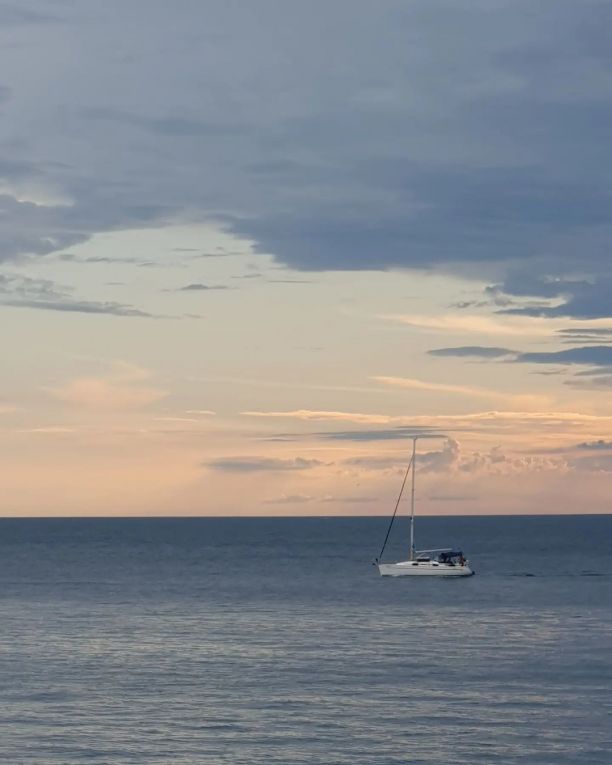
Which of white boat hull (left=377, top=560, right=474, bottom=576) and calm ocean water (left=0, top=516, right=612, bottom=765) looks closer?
calm ocean water (left=0, top=516, right=612, bottom=765)

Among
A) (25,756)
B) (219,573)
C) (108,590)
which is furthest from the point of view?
(219,573)

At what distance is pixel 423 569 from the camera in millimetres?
173750

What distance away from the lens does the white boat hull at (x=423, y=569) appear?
174m

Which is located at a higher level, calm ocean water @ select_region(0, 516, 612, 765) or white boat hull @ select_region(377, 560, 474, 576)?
white boat hull @ select_region(377, 560, 474, 576)

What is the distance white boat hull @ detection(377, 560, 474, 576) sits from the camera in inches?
6840

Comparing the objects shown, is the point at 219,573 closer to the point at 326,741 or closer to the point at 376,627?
the point at 376,627

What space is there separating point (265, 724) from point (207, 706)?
21.9ft

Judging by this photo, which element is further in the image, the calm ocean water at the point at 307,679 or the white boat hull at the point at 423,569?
the white boat hull at the point at 423,569

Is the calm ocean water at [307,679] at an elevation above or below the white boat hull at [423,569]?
below

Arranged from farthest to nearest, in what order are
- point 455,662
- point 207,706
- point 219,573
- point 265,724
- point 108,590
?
point 219,573 < point 108,590 < point 455,662 < point 207,706 < point 265,724

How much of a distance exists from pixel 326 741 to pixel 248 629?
45.9m

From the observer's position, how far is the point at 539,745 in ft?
218

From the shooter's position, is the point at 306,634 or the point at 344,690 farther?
the point at 306,634

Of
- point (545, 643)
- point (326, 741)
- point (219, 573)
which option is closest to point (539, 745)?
point (326, 741)
